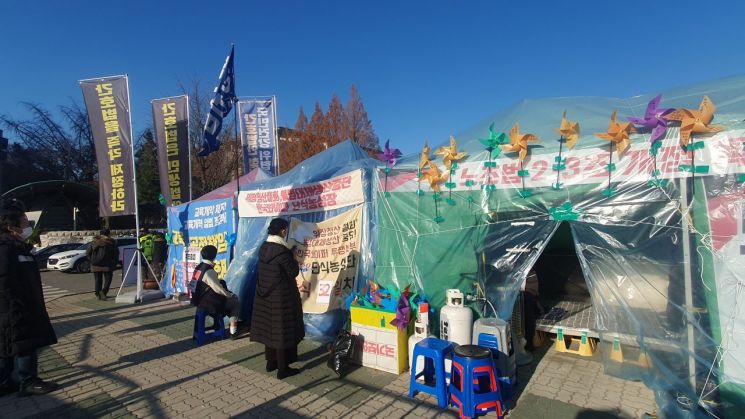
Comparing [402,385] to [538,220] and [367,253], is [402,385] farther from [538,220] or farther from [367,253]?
[538,220]

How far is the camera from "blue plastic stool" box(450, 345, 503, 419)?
11.1 feet

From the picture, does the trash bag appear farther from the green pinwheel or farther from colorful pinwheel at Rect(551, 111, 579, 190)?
colorful pinwheel at Rect(551, 111, 579, 190)

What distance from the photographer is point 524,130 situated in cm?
423

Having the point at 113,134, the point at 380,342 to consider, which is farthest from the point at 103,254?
the point at 380,342

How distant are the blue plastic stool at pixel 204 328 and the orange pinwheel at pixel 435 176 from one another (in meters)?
3.88

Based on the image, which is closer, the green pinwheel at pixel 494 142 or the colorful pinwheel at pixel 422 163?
the green pinwheel at pixel 494 142

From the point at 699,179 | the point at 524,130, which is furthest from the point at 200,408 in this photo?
the point at 699,179

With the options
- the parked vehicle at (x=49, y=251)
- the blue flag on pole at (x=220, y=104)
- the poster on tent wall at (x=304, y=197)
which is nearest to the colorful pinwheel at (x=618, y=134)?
the poster on tent wall at (x=304, y=197)

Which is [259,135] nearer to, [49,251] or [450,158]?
[450,158]

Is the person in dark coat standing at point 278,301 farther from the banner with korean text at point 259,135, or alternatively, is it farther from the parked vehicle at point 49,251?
the parked vehicle at point 49,251

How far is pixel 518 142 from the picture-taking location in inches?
157

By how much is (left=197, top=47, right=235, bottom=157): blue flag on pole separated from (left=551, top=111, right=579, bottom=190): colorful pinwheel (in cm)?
541

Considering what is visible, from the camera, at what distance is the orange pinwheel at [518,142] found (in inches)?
156

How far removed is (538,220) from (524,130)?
1.01 metres
